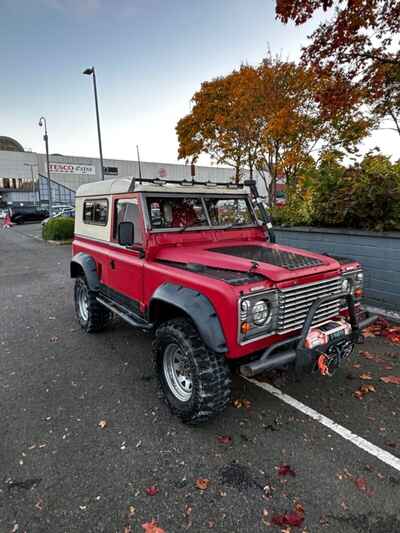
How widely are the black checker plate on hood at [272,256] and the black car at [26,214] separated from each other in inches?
1292

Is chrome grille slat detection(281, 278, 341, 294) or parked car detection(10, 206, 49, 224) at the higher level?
parked car detection(10, 206, 49, 224)

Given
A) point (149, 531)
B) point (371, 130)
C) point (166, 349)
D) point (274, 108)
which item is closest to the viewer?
point (149, 531)

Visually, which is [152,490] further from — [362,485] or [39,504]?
[362,485]

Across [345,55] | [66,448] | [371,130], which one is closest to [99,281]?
[66,448]

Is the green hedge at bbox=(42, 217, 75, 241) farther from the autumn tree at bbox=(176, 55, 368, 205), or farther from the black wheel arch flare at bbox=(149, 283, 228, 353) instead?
the black wheel arch flare at bbox=(149, 283, 228, 353)

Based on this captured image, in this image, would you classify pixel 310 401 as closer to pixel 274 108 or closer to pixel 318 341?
pixel 318 341

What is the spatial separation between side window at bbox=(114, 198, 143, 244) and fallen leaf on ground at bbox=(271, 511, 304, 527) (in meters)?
2.69

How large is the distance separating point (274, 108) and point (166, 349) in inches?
407

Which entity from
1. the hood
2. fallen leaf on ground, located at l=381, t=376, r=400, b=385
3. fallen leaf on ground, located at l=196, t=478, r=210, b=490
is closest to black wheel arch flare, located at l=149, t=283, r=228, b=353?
the hood

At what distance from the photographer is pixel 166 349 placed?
122 inches

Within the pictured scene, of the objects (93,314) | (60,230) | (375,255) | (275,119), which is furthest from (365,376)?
(60,230)

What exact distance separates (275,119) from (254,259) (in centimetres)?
825

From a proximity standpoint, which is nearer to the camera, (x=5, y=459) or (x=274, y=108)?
(x=5, y=459)

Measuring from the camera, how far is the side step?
11.6ft
